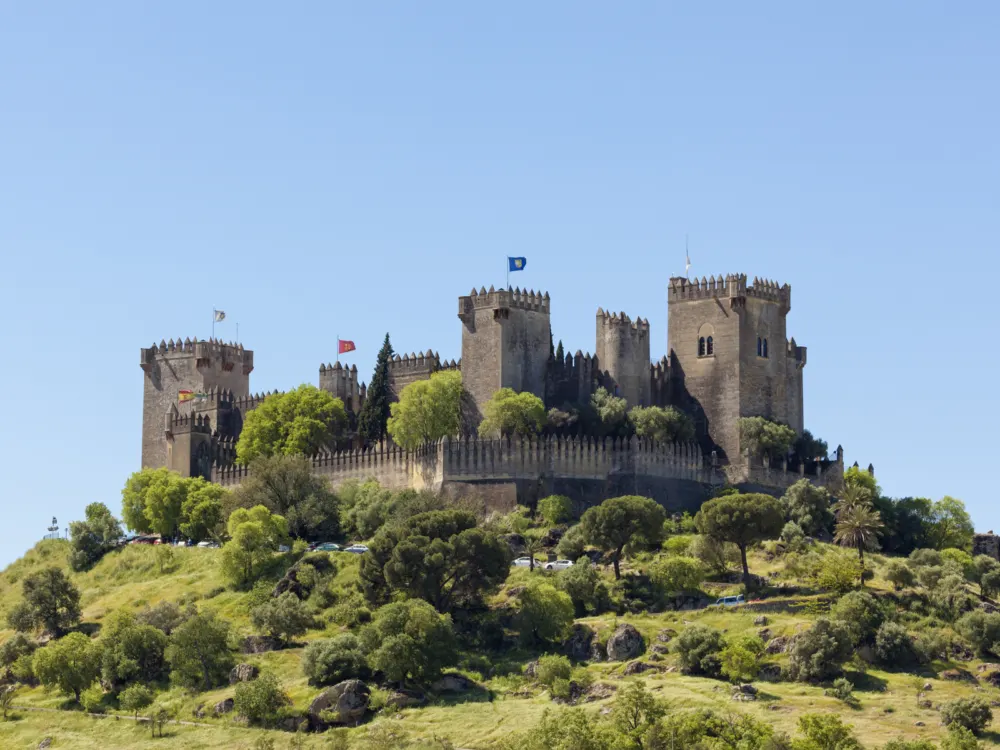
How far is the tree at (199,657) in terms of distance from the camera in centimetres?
13250

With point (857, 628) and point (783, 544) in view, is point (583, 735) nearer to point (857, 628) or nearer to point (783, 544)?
point (857, 628)

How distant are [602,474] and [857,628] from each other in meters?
33.4

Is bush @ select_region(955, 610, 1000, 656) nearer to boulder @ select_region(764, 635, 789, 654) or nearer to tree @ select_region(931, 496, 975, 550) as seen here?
boulder @ select_region(764, 635, 789, 654)

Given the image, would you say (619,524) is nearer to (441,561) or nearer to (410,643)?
(441,561)

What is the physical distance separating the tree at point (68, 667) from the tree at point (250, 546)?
47.6ft

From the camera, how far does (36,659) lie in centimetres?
13600

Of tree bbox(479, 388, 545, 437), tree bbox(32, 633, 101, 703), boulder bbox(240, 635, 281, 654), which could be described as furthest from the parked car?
tree bbox(32, 633, 101, 703)

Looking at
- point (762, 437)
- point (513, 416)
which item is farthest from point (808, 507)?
point (513, 416)

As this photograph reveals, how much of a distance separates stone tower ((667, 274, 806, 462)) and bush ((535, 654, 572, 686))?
3811cm

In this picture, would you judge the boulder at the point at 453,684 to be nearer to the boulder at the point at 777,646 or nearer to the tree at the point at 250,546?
the boulder at the point at 777,646

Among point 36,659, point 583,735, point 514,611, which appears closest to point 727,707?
point 583,735

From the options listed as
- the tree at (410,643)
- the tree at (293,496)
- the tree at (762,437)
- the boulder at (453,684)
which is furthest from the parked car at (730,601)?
the tree at (293,496)

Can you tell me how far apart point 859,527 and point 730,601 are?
11837 mm

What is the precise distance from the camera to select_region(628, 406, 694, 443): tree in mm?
158250
